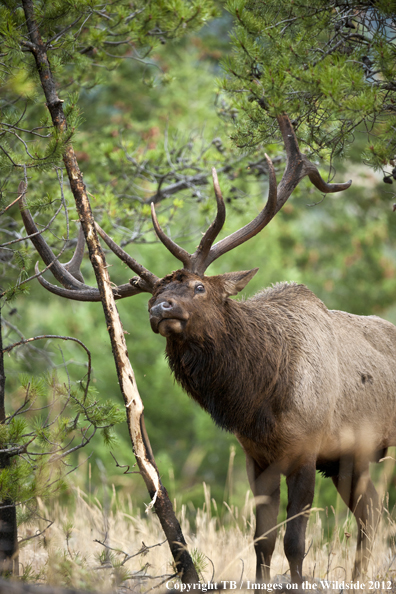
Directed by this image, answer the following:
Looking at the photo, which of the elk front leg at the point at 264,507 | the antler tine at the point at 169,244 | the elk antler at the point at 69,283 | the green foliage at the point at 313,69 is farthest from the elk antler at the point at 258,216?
the elk front leg at the point at 264,507

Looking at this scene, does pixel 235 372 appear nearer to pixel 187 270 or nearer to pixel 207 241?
pixel 187 270

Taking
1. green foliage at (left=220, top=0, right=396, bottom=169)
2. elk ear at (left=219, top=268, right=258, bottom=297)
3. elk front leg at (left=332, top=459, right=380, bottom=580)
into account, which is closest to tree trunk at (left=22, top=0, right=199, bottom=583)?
elk ear at (left=219, top=268, right=258, bottom=297)

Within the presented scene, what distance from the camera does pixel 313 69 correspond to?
10.4 ft

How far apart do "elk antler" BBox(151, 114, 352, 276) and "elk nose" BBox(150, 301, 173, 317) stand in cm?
49

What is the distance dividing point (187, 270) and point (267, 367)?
0.88m

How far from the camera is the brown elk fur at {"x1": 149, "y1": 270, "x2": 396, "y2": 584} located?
391cm

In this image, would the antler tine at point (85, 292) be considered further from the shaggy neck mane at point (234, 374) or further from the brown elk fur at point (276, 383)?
the shaggy neck mane at point (234, 374)

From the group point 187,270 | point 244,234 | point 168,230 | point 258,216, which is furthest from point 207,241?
point 168,230

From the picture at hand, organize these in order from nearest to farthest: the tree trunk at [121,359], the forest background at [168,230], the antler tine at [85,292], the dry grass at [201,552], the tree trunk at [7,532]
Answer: the tree trunk at [121,359] < the tree trunk at [7,532] < the dry grass at [201,552] < the antler tine at [85,292] < the forest background at [168,230]

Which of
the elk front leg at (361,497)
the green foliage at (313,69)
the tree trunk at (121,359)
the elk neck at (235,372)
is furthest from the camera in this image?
the elk front leg at (361,497)

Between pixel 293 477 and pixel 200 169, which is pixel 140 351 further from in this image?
pixel 293 477

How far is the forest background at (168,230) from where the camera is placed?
5.62 meters

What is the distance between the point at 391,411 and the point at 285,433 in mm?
1313

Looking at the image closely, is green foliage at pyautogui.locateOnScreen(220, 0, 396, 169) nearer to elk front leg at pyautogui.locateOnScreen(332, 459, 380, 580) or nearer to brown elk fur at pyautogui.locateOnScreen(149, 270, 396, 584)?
brown elk fur at pyautogui.locateOnScreen(149, 270, 396, 584)
